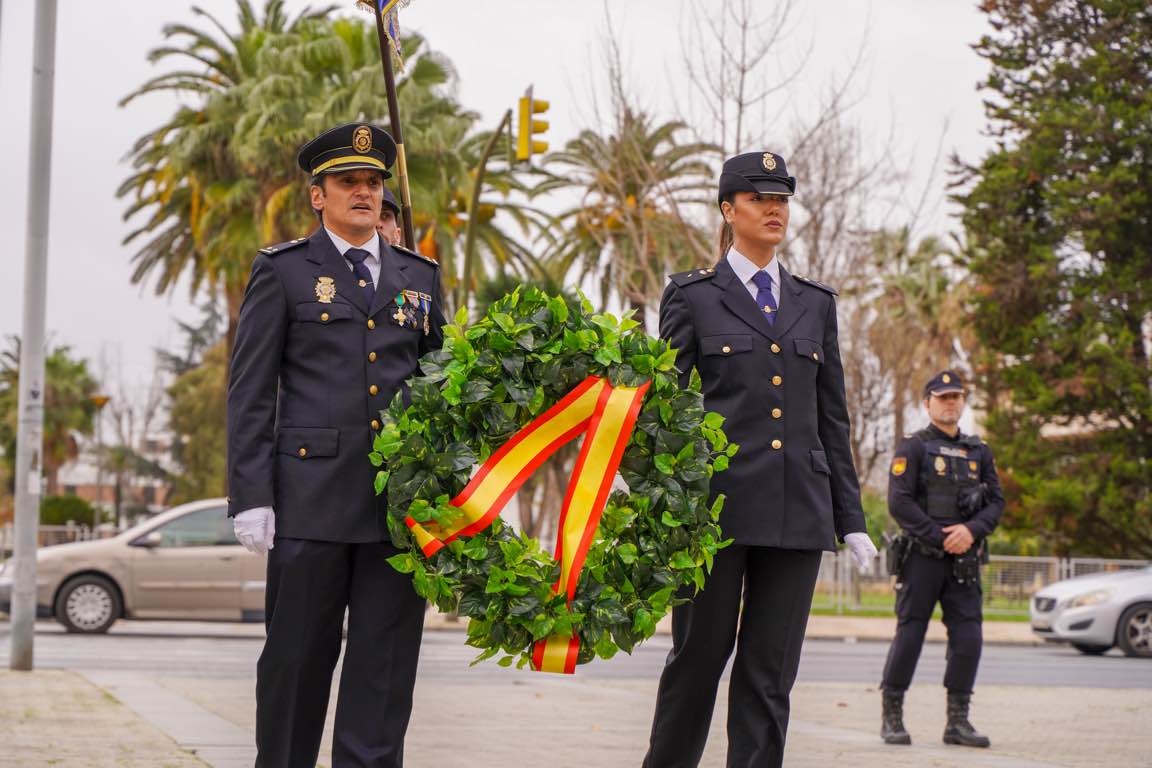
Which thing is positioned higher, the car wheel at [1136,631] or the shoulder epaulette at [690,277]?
the shoulder epaulette at [690,277]

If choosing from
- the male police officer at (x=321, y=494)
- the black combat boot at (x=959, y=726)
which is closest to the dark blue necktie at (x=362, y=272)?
the male police officer at (x=321, y=494)

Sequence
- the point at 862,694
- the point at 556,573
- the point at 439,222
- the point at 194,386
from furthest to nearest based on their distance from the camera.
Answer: the point at 194,386 < the point at 439,222 < the point at 862,694 < the point at 556,573

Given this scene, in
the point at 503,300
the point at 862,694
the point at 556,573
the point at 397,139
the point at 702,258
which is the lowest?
the point at 862,694

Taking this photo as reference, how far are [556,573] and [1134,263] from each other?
32.5m

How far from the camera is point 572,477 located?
477 centimetres

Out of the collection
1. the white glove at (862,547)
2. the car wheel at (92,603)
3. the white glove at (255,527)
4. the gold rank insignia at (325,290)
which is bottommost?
the car wheel at (92,603)

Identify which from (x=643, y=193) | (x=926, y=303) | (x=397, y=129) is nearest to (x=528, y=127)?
(x=643, y=193)

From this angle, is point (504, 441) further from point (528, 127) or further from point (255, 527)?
point (528, 127)

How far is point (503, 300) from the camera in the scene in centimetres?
479

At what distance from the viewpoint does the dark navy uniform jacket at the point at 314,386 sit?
488 cm

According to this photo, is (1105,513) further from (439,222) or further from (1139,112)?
(439,222)

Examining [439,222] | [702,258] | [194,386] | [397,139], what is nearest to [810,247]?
[702,258]

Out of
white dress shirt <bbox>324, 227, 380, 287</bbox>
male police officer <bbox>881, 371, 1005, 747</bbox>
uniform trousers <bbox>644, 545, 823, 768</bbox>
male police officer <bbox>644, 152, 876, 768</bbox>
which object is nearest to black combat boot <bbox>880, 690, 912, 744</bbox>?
male police officer <bbox>881, 371, 1005, 747</bbox>

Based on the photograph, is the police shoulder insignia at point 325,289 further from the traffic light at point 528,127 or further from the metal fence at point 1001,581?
the metal fence at point 1001,581
